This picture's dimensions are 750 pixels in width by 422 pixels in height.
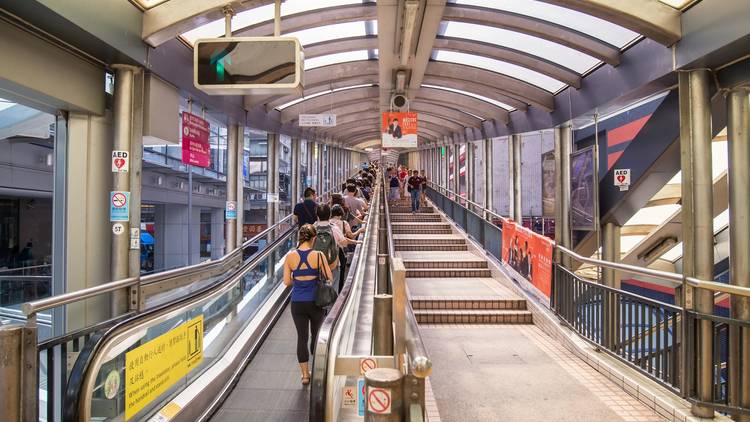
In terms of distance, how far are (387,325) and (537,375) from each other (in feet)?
8.25

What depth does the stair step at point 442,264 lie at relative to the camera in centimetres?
901

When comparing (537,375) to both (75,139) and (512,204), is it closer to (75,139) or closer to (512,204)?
(75,139)

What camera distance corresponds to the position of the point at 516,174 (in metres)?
11.1

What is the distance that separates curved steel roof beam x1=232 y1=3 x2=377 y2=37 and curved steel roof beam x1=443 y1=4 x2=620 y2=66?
3.42 feet

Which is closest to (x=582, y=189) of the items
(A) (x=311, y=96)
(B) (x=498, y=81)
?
(B) (x=498, y=81)

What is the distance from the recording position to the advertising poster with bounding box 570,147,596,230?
6301 millimetres

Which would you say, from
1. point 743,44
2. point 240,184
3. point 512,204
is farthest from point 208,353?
point 512,204

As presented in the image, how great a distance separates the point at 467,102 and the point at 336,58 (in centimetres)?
331

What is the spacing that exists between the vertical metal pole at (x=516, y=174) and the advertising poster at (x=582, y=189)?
3.87 metres

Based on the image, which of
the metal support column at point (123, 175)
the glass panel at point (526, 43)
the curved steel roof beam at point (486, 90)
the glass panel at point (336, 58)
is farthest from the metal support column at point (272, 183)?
the metal support column at point (123, 175)

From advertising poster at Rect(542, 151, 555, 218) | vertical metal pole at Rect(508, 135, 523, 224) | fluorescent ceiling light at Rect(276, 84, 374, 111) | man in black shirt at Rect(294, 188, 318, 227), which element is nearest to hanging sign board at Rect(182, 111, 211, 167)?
Answer: man in black shirt at Rect(294, 188, 318, 227)

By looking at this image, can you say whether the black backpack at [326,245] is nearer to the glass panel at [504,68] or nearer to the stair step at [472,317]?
the stair step at [472,317]

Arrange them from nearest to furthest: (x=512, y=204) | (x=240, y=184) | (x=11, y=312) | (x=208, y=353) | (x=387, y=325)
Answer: (x=387, y=325) < (x=208, y=353) < (x=11, y=312) < (x=240, y=184) < (x=512, y=204)

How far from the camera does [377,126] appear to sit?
1741 cm
